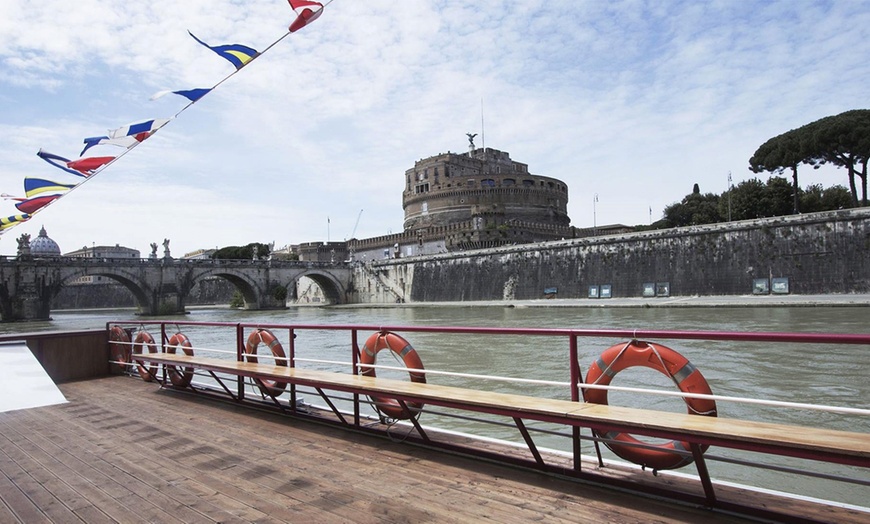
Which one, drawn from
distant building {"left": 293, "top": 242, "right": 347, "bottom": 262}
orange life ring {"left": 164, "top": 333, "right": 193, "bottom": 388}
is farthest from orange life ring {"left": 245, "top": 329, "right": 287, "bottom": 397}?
distant building {"left": 293, "top": 242, "right": 347, "bottom": 262}

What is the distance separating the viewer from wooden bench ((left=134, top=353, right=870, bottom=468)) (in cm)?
247

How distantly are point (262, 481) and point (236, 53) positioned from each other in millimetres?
4442

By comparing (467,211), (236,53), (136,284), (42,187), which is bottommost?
(136,284)

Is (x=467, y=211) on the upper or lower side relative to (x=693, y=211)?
upper

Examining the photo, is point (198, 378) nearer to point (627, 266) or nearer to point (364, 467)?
point (364, 467)

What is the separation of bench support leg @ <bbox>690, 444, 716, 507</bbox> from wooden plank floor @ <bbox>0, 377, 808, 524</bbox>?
8 cm

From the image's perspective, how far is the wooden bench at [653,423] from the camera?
2.47 m

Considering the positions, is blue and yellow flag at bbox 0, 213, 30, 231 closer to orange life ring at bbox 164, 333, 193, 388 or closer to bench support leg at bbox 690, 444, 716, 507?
orange life ring at bbox 164, 333, 193, 388

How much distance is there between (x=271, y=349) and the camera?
19.4 feet

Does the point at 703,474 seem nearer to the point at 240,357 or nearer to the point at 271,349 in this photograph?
the point at 271,349

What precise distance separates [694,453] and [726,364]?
33.0 ft

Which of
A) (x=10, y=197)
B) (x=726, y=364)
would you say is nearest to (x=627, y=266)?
(x=726, y=364)

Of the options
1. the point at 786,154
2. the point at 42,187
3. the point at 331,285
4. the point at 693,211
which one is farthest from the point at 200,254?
the point at 42,187

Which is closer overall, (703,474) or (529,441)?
(703,474)
